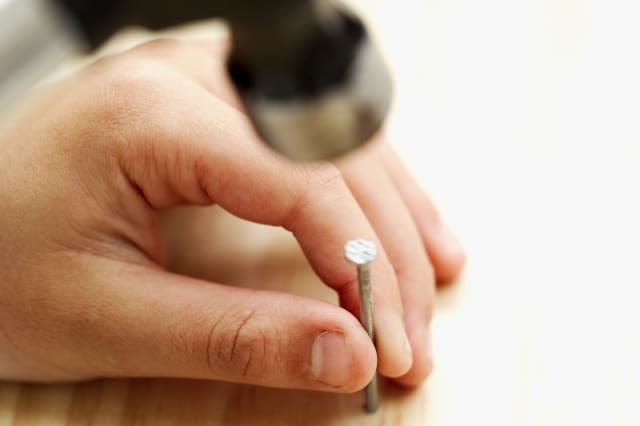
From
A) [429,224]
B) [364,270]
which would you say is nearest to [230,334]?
[364,270]

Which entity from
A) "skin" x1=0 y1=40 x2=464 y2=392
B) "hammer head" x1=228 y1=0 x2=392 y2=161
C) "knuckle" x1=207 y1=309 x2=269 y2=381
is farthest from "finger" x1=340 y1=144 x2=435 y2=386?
"hammer head" x1=228 y1=0 x2=392 y2=161

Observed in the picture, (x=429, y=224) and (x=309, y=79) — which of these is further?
(x=429, y=224)

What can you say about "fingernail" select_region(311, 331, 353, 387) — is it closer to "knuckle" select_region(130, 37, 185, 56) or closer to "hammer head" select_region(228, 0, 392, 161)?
"hammer head" select_region(228, 0, 392, 161)

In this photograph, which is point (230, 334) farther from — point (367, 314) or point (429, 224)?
point (429, 224)

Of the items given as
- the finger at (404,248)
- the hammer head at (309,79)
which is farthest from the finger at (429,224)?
the hammer head at (309,79)

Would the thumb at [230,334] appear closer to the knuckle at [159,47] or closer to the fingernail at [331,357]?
the fingernail at [331,357]

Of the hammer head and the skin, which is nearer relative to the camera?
the hammer head

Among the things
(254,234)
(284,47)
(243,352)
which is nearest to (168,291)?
(243,352)
